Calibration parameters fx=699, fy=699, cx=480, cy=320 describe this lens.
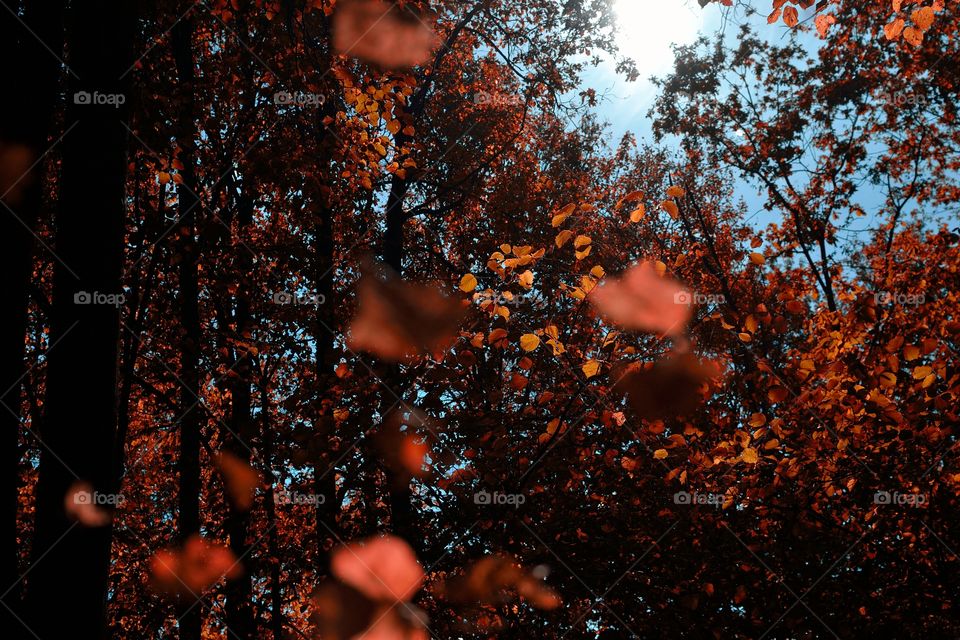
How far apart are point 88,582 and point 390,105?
462 cm

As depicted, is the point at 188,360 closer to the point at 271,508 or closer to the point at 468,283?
the point at 271,508

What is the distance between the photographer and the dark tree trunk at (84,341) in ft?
9.92

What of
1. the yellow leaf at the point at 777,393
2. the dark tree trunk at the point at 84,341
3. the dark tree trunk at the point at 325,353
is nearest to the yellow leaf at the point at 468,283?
the dark tree trunk at the point at 325,353

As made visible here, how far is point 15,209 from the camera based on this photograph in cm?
371

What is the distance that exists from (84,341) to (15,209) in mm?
1097

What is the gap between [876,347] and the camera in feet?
18.4

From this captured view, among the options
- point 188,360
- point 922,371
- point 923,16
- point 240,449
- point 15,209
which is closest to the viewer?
point 15,209

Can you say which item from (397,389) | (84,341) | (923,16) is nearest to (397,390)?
(397,389)

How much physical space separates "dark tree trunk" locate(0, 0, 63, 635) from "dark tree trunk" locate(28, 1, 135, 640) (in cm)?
35

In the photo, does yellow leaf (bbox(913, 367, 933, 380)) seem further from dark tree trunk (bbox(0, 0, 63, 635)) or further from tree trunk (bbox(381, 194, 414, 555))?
dark tree trunk (bbox(0, 0, 63, 635))

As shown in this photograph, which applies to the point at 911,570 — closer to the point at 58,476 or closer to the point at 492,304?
the point at 492,304

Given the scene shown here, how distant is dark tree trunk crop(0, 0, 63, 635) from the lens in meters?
3.48

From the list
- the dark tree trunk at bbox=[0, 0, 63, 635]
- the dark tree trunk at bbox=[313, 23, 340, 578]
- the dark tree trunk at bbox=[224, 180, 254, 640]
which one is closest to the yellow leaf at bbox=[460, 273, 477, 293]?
the dark tree trunk at bbox=[313, 23, 340, 578]

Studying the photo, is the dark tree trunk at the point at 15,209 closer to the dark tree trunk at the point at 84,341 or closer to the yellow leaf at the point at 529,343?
the dark tree trunk at the point at 84,341
